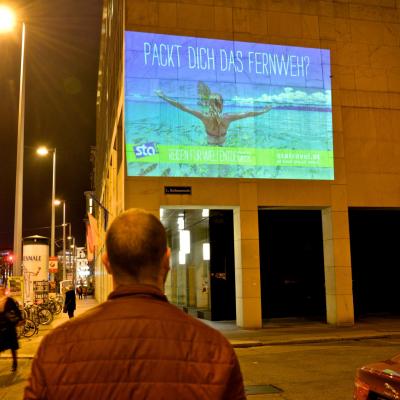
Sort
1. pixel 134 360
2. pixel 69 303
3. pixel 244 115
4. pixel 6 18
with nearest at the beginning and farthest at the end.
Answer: pixel 134 360
pixel 6 18
pixel 244 115
pixel 69 303

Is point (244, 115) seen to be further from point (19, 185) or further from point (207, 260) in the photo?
point (19, 185)

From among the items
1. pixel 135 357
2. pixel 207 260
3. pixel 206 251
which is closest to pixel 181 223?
pixel 206 251

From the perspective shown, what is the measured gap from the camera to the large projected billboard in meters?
19.4

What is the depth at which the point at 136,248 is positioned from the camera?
197 cm

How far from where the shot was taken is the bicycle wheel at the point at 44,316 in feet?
73.8

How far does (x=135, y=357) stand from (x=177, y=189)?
17466 mm

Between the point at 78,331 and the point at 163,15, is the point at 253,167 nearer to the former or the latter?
the point at 163,15

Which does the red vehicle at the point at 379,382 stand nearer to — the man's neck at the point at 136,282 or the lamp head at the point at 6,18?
the man's neck at the point at 136,282

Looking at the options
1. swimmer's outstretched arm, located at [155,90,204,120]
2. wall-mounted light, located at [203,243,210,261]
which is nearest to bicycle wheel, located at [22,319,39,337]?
wall-mounted light, located at [203,243,210,261]

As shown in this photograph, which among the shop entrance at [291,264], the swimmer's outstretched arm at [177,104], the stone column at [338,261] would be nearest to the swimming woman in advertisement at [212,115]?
the swimmer's outstretched arm at [177,104]

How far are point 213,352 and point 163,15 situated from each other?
19.7 metres

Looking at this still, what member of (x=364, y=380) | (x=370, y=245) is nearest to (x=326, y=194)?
(x=370, y=245)

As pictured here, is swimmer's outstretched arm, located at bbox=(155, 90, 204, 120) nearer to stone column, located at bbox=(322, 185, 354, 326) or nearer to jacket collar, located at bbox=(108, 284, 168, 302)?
stone column, located at bbox=(322, 185, 354, 326)

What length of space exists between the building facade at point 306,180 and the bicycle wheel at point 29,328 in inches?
222
